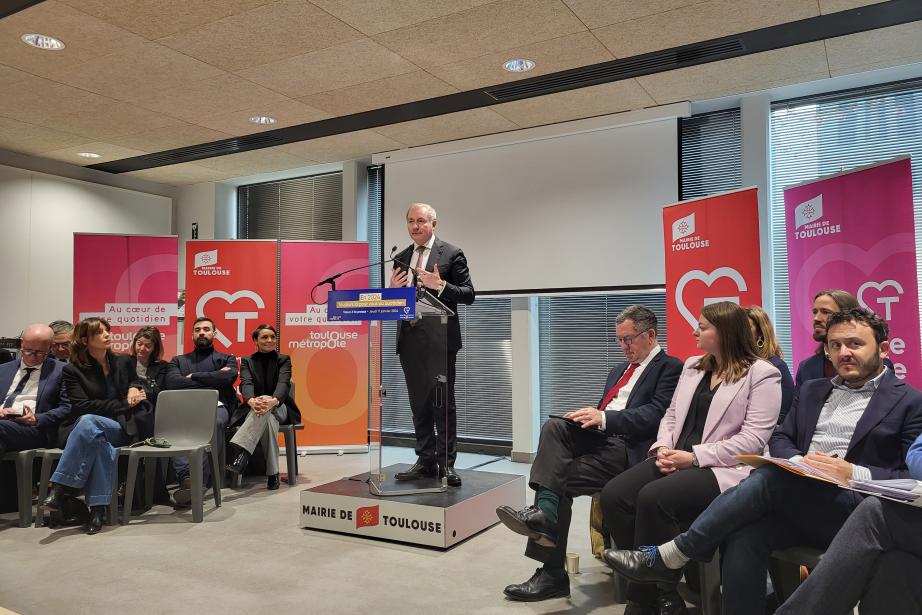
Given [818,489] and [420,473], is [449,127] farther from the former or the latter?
[818,489]

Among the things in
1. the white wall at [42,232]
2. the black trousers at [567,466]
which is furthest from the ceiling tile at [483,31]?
the white wall at [42,232]

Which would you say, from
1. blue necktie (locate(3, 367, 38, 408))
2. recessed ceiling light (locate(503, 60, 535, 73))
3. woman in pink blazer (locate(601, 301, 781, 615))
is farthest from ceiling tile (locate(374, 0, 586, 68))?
blue necktie (locate(3, 367, 38, 408))

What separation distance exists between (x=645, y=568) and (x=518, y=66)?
11.5ft

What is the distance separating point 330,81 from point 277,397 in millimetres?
2342

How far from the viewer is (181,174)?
305 inches

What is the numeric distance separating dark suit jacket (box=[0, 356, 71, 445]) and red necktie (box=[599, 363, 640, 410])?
10.8 feet

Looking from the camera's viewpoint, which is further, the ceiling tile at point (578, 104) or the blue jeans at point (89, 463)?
the ceiling tile at point (578, 104)

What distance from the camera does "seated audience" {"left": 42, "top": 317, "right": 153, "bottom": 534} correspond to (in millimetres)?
4062

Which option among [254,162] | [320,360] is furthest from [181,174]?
[320,360]

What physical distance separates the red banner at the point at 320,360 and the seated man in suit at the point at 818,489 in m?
4.40

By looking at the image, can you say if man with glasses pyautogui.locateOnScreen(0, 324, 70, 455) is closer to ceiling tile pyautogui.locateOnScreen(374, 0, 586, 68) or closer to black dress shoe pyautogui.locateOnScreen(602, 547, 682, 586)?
ceiling tile pyautogui.locateOnScreen(374, 0, 586, 68)

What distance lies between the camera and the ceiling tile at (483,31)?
395cm

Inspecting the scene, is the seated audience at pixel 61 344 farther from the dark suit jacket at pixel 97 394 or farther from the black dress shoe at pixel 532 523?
the black dress shoe at pixel 532 523

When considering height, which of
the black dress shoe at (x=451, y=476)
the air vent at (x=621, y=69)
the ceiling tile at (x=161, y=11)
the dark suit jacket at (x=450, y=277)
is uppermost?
the ceiling tile at (x=161, y=11)
